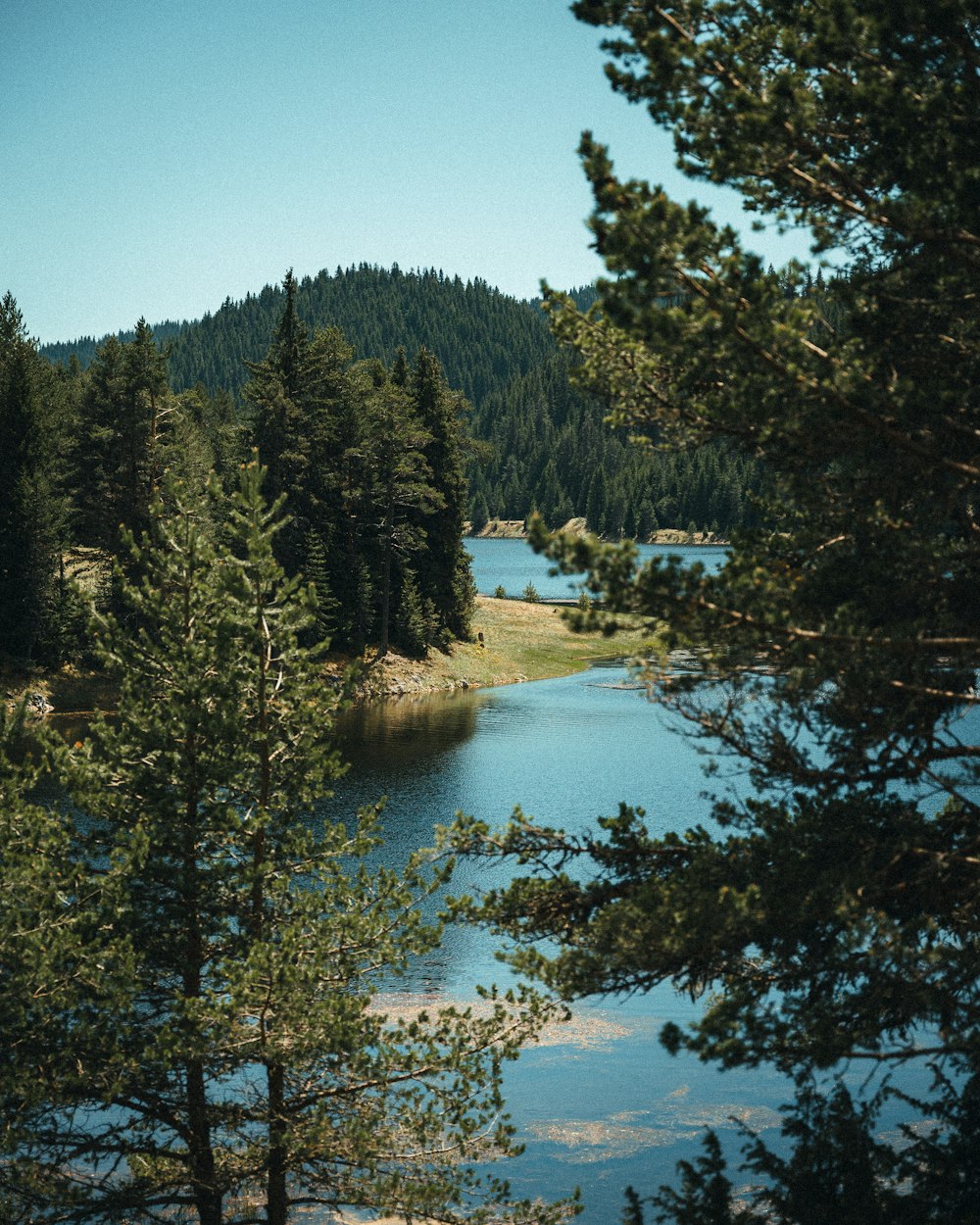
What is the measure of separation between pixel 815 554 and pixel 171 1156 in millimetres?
9413

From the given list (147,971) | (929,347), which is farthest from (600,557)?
(147,971)

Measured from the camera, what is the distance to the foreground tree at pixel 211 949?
12281mm

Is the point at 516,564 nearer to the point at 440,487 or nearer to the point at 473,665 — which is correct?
the point at 473,665

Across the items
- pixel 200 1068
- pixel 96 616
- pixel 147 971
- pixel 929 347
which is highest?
pixel 929 347

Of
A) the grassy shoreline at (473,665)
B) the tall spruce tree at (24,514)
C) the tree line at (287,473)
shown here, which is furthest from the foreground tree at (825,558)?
the tall spruce tree at (24,514)

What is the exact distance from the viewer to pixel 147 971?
1384cm

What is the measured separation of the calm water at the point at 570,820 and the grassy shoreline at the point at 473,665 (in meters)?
2.06

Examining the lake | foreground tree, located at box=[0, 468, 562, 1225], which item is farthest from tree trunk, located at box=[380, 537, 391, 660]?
foreground tree, located at box=[0, 468, 562, 1225]

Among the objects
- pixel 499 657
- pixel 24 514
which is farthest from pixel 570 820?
pixel 499 657

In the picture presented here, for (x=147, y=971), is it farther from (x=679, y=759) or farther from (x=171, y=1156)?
(x=679, y=759)

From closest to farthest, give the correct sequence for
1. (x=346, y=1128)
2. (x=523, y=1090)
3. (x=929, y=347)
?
1. (x=929, y=347)
2. (x=346, y=1128)
3. (x=523, y=1090)

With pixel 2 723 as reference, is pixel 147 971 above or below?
below

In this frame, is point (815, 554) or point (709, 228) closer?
point (709, 228)

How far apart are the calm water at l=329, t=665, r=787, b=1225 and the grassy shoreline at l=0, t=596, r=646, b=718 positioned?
206cm
